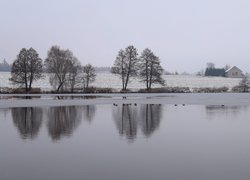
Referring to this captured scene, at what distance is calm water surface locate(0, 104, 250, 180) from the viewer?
10102 millimetres

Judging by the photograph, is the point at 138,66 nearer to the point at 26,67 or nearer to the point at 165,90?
the point at 165,90

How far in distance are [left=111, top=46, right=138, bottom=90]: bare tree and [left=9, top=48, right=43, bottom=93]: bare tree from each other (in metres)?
15.3

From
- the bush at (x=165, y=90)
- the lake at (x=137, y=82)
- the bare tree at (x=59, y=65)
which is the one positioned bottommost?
the bush at (x=165, y=90)

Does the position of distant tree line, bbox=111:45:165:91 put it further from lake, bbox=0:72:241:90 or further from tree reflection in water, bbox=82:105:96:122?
tree reflection in water, bbox=82:105:96:122

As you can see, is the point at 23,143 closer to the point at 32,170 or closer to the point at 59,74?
the point at 32,170

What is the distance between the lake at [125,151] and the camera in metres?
10.1

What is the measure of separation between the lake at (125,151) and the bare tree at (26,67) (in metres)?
52.5

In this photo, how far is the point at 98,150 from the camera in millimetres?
13414

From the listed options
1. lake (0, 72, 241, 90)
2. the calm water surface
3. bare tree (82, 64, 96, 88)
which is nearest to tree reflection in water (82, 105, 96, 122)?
the calm water surface

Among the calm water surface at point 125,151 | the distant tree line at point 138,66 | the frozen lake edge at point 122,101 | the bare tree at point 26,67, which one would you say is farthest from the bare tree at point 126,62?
the calm water surface at point 125,151

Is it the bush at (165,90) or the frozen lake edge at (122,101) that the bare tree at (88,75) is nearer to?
the bush at (165,90)

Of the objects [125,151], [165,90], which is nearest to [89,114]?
[125,151]

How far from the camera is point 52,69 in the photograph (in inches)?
2916

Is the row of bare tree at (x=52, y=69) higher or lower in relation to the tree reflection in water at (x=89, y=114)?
higher
